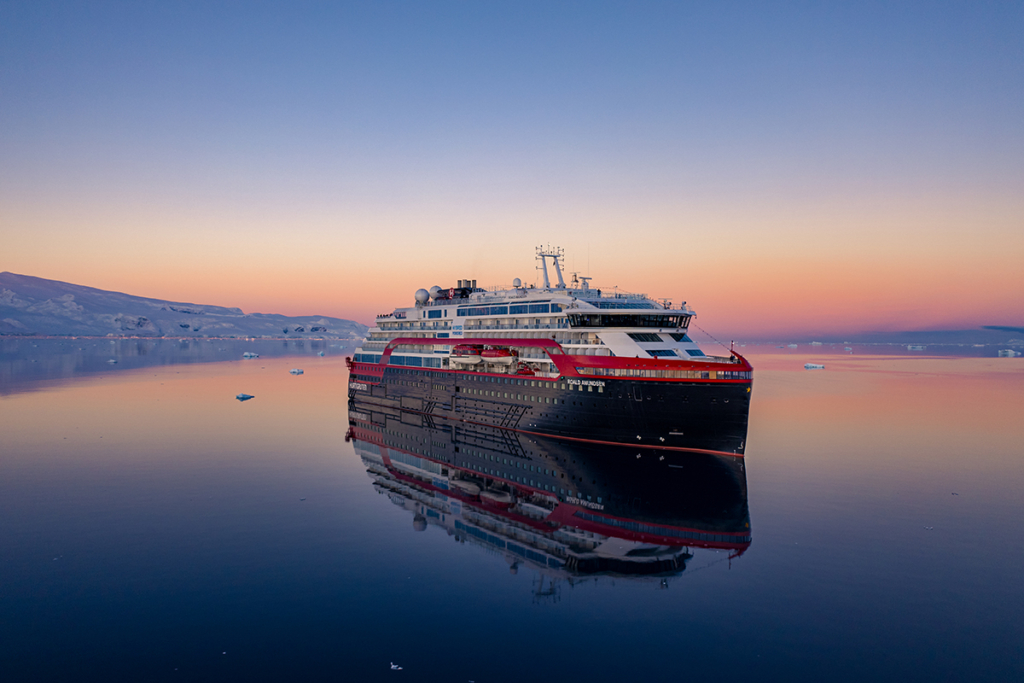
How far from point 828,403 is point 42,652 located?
87751 mm

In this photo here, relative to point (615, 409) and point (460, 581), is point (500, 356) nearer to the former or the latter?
point (615, 409)

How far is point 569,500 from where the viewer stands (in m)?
32.1

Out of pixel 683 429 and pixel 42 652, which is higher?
pixel 683 429

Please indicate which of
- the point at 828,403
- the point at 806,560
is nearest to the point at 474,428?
the point at 806,560

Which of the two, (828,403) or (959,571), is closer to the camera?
(959,571)

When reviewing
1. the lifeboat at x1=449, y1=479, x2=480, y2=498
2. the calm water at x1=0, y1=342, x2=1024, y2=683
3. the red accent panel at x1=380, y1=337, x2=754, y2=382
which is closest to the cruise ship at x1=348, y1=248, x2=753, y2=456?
the red accent panel at x1=380, y1=337, x2=754, y2=382

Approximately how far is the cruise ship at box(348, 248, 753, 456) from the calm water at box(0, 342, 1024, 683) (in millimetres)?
4414

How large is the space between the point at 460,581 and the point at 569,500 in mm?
11403

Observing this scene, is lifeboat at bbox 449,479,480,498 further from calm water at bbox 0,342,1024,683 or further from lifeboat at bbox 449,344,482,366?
lifeboat at bbox 449,344,482,366

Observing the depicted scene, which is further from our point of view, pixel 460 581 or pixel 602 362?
pixel 602 362

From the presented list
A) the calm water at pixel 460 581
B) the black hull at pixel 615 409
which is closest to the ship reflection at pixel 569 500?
the calm water at pixel 460 581

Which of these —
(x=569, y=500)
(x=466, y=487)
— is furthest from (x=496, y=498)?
(x=569, y=500)

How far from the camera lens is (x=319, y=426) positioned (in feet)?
197

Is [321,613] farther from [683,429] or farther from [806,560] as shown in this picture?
[683,429]
